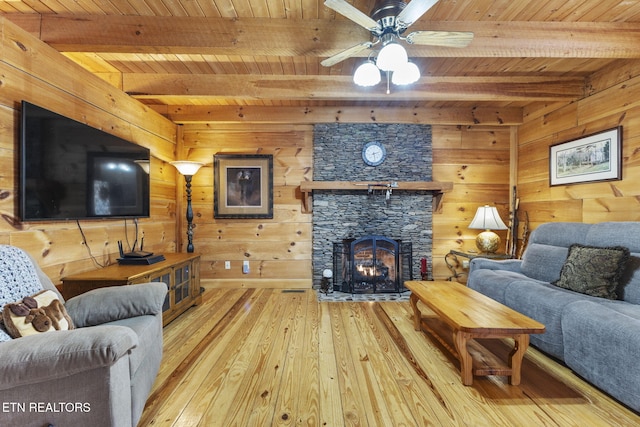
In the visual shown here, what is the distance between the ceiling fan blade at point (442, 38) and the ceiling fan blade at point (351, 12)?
243mm

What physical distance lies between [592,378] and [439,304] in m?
0.94

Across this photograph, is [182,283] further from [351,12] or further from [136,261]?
[351,12]

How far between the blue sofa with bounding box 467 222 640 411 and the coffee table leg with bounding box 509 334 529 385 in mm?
395

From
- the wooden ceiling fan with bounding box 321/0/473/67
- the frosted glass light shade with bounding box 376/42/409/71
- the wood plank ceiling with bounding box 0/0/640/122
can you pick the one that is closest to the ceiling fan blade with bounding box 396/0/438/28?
the wooden ceiling fan with bounding box 321/0/473/67

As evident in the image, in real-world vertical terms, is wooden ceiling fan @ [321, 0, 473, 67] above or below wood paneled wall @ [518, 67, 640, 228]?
above

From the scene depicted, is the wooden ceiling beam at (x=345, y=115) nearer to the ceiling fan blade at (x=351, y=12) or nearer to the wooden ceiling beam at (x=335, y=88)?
the wooden ceiling beam at (x=335, y=88)

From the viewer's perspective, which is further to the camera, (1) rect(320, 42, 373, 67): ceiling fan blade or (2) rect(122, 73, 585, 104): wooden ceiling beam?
(2) rect(122, 73, 585, 104): wooden ceiling beam

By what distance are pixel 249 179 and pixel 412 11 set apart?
2.96 m

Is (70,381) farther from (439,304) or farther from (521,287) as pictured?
(521,287)

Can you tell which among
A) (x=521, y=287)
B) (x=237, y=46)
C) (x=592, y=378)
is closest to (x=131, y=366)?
A: (x=237, y=46)

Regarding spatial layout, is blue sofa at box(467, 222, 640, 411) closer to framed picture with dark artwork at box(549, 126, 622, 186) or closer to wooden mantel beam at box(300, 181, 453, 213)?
framed picture with dark artwork at box(549, 126, 622, 186)

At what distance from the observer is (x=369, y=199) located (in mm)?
3979

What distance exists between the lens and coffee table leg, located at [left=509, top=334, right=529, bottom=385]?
176 cm

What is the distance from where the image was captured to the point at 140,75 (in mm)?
2932
